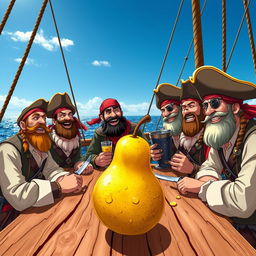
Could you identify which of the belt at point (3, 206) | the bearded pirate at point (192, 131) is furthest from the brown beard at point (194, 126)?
the belt at point (3, 206)

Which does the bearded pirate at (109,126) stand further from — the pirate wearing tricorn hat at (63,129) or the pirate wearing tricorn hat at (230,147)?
the pirate wearing tricorn hat at (230,147)

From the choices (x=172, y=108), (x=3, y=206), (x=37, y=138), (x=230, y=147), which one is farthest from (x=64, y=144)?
(x=230, y=147)

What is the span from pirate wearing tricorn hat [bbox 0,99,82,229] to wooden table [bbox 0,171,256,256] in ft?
0.46

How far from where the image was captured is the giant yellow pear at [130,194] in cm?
79

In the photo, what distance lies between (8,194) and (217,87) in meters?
1.71

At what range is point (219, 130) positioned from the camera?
4.53 feet

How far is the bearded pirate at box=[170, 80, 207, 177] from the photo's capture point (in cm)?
181

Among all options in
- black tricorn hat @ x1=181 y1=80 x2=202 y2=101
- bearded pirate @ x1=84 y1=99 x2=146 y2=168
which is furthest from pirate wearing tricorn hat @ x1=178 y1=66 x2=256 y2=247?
bearded pirate @ x1=84 y1=99 x2=146 y2=168

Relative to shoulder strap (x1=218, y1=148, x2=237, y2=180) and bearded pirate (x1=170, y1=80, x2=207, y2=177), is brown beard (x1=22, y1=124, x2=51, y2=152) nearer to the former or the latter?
bearded pirate (x1=170, y1=80, x2=207, y2=177)

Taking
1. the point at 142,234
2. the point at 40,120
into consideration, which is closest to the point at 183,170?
the point at 142,234

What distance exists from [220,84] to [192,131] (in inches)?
28.1

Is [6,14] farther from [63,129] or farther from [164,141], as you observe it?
[164,141]

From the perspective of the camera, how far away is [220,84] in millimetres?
1352

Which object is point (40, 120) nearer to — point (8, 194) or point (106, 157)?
point (8, 194)
